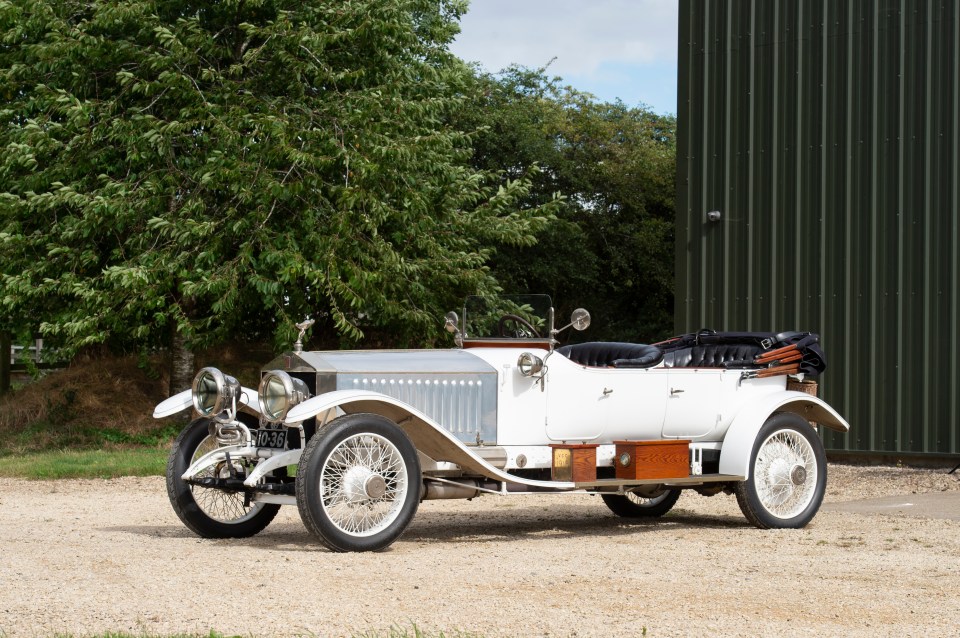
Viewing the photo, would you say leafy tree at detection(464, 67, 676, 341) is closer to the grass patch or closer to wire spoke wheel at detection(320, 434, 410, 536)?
the grass patch

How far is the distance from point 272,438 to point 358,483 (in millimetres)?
873

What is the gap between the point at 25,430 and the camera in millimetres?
16953

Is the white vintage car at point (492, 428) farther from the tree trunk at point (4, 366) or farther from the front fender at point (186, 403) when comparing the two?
the tree trunk at point (4, 366)

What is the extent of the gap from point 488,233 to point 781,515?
28.5 feet

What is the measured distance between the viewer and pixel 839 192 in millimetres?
14117

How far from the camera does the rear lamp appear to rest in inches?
299

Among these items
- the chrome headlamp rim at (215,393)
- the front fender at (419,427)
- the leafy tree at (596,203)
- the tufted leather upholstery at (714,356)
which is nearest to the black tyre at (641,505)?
the tufted leather upholstery at (714,356)

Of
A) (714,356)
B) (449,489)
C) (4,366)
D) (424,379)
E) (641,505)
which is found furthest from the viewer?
(4,366)

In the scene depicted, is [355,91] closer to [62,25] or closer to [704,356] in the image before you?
[62,25]

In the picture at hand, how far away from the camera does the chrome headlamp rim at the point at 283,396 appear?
7.24 metres

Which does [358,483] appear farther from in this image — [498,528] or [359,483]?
[498,528]

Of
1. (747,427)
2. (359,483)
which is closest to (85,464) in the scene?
(359,483)

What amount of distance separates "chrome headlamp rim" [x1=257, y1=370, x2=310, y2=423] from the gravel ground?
32.0 inches

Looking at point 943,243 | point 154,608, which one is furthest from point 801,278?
point 154,608
